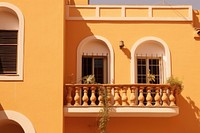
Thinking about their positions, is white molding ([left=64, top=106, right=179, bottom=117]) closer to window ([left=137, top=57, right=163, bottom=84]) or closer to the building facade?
the building facade

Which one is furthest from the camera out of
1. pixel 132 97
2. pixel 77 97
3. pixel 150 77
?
pixel 150 77

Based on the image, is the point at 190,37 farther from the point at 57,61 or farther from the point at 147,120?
the point at 57,61

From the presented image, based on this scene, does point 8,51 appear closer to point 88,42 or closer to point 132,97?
point 88,42

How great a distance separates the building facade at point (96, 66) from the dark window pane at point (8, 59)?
0.03 m

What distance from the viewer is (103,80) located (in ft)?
52.4

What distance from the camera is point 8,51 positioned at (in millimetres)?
14664

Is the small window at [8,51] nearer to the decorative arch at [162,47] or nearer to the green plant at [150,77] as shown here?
the decorative arch at [162,47]

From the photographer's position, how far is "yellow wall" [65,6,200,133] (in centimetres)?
1537

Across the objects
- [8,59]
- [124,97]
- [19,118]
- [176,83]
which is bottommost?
[19,118]

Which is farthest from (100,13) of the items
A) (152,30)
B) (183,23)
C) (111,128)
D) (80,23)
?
(111,128)

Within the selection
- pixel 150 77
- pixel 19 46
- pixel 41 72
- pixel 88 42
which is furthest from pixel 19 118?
pixel 150 77

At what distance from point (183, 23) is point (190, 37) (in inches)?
23.2

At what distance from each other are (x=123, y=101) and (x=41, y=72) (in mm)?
2874

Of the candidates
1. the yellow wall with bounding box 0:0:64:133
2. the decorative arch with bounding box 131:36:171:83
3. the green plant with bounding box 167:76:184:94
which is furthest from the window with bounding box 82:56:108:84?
the green plant with bounding box 167:76:184:94
